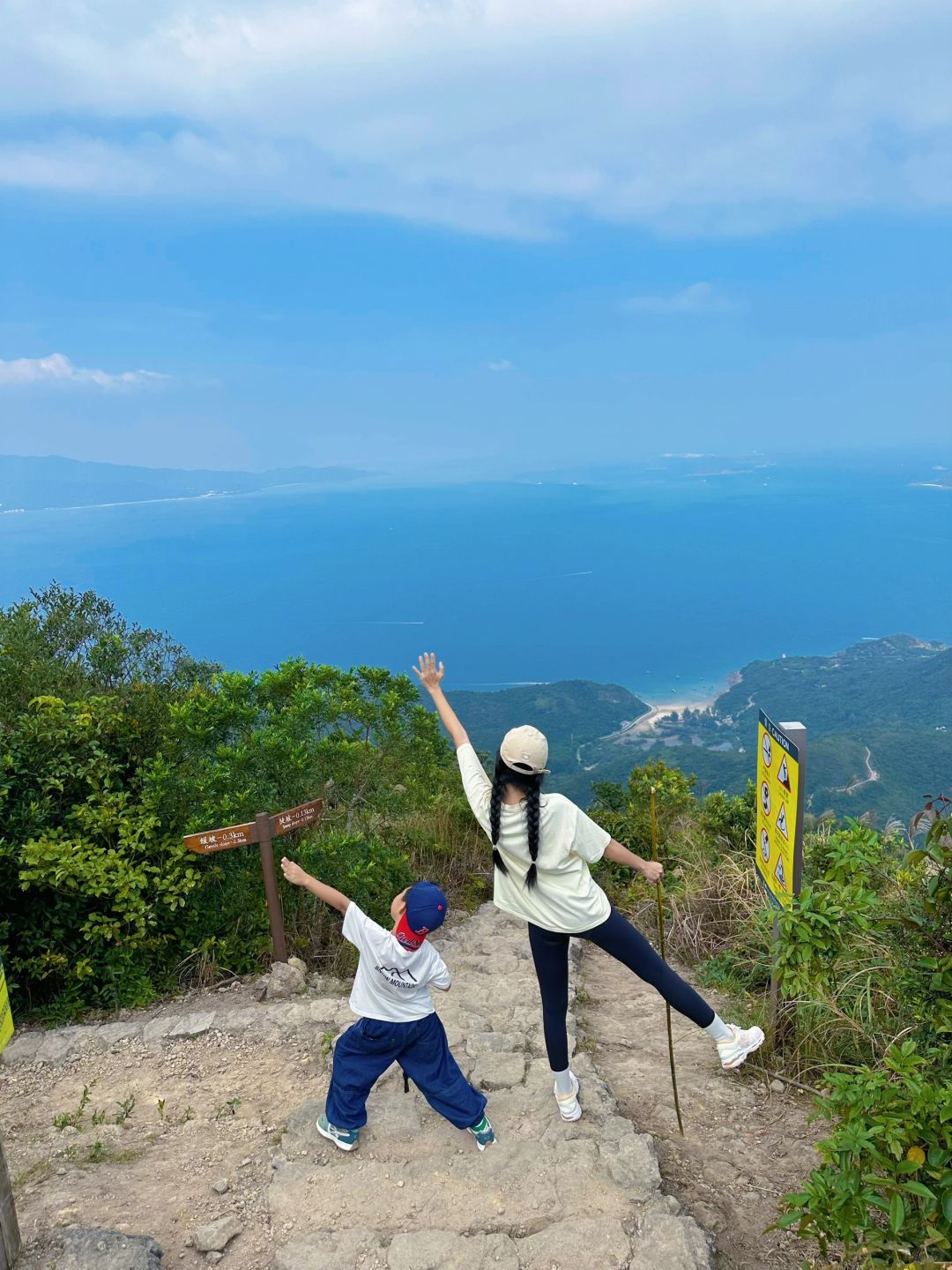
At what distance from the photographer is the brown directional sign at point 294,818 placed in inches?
211

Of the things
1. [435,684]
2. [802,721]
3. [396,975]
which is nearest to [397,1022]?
[396,975]

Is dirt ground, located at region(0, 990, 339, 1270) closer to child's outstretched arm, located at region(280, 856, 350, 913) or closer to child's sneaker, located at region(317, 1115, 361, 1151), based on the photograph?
child's sneaker, located at region(317, 1115, 361, 1151)

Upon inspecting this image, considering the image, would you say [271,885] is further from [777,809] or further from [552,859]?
[777,809]

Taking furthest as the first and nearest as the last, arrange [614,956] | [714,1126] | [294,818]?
1. [294,818]
2. [714,1126]
3. [614,956]

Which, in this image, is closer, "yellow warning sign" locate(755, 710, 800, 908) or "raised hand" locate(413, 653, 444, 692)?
"raised hand" locate(413, 653, 444, 692)

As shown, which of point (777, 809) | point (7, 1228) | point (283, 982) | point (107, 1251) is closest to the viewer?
point (7, 1228)

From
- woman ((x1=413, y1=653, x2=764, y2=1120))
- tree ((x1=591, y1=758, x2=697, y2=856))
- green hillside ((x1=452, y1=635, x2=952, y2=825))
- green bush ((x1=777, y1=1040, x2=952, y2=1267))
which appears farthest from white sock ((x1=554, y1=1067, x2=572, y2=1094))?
green hillside ((x1=452, y1=635, x2=952, y2=825))

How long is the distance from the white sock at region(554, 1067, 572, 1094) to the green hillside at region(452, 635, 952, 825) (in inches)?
1325

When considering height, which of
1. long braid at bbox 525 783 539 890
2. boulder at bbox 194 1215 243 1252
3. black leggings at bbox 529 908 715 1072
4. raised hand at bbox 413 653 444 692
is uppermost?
raised hand at bbox 413 653 444 692

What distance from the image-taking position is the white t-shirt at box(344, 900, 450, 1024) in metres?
3.36

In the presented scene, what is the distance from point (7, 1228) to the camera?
112 inches

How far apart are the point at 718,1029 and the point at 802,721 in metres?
39.5

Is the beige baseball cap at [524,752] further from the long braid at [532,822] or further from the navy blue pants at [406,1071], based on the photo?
the navy blue pants at [406,1071]

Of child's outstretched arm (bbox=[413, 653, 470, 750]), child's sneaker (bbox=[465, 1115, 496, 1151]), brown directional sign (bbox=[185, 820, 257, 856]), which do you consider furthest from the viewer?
brown directional sign (bbox=[185, 820, 257, 856])
